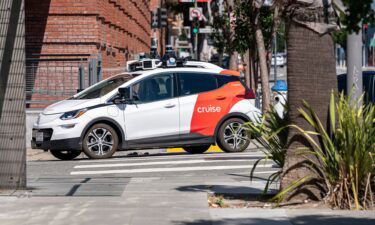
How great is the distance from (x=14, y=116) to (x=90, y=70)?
11126 millimetres

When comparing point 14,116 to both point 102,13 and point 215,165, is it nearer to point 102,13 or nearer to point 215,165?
point 215,165

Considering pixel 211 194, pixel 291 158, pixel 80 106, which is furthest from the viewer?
pixel 80 106

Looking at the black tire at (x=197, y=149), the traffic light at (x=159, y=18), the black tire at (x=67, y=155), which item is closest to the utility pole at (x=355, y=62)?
the black tire at (x=197, y=149)

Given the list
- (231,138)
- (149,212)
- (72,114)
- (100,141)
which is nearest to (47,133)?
(72,114)

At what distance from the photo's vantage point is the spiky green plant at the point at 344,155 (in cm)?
941

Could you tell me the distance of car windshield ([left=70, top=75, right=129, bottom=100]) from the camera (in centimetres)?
1638

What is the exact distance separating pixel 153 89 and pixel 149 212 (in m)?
7.38

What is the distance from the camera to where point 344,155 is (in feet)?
31.0

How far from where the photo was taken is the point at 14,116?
35.3 feet

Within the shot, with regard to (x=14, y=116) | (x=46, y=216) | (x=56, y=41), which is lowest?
(x=46, y=216)

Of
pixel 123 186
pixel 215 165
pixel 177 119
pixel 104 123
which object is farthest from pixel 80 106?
pixel 123 186

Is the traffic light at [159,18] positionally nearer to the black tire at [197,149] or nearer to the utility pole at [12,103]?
the black tire at [197,149]

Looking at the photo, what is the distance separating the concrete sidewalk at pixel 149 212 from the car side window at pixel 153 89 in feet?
18.7

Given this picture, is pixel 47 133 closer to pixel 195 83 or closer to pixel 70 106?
pixel 70 106
